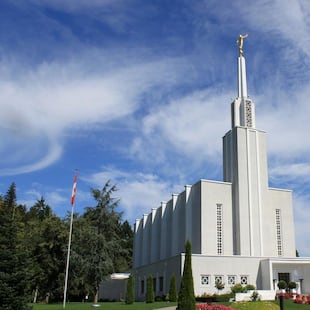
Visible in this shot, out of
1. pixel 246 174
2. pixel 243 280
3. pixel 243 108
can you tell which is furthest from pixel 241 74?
pixel 243 280

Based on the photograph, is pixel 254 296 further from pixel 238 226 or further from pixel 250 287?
pixel 238 226

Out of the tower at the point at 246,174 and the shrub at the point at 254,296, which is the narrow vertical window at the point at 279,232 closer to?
the tower at the point at 246,174

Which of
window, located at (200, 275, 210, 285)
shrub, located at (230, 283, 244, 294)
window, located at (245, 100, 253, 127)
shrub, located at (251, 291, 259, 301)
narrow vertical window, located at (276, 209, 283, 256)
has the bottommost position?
shrub, located at (251, 291, 259, 301)

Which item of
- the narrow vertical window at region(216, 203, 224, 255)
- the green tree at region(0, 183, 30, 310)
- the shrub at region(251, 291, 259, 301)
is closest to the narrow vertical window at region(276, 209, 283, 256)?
the narrow vertical window at region(216, 203, 224, 255)

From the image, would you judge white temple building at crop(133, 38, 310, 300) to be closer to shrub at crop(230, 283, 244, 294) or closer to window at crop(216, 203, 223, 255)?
window at crop(216, 203, 223, 255)

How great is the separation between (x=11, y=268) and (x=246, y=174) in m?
28.6

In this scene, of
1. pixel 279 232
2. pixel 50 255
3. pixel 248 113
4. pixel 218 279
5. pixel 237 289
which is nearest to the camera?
pixel 237 289

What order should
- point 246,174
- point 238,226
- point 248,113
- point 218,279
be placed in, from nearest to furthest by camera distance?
point 218,279
point 238,226
point 246,174
point 248,113

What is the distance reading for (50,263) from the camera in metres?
44.8

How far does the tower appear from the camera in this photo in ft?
137

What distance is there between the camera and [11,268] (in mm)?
20469

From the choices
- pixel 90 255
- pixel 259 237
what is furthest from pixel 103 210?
pixel 259 237

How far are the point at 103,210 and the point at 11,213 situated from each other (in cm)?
2324

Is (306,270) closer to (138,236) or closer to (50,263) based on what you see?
(50,263)
